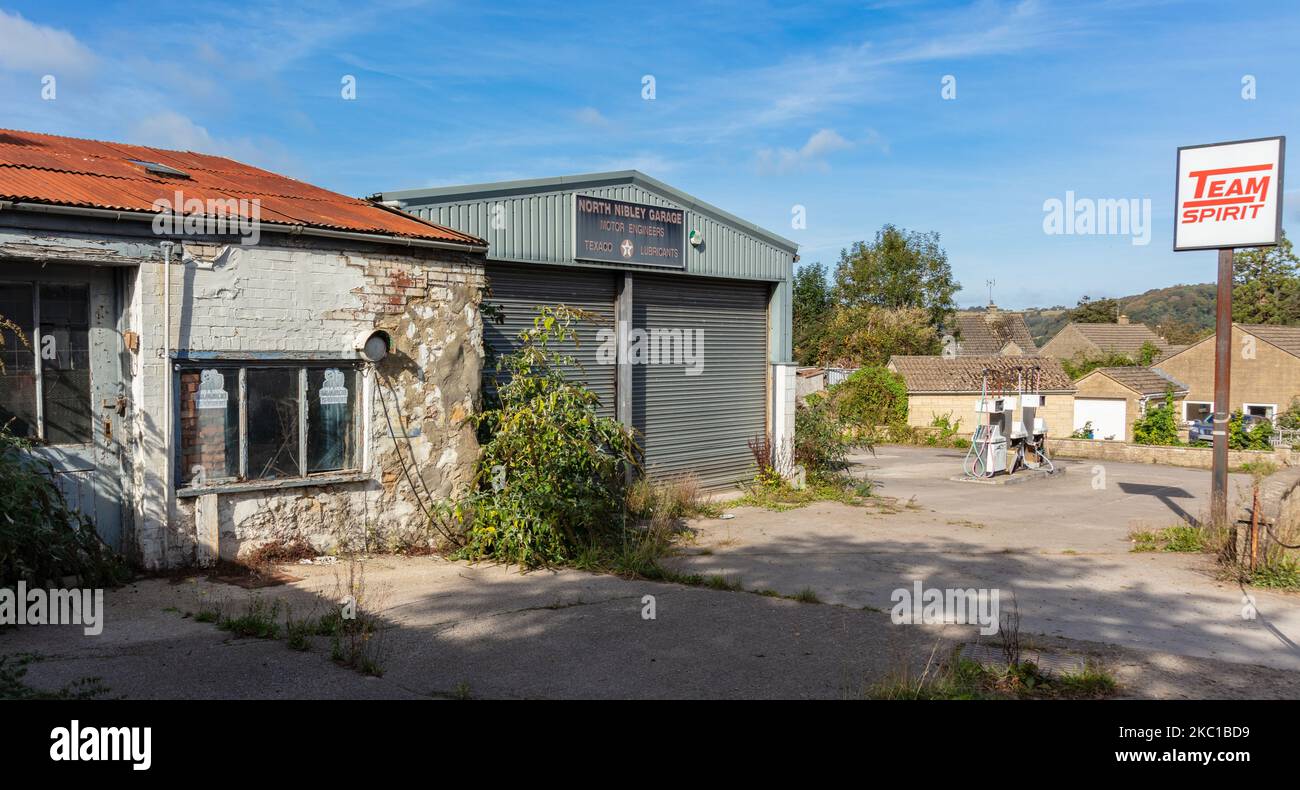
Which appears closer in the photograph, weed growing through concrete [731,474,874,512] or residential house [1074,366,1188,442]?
weed growing through concrete [731,474,874,512]

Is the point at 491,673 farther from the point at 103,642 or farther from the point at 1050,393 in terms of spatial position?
the point at 1050,393

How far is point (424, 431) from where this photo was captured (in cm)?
982

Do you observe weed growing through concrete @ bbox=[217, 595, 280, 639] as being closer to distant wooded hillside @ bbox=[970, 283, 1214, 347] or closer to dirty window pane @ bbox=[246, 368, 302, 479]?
dirty window pane @ bbox=[246, 368, 302, 479]

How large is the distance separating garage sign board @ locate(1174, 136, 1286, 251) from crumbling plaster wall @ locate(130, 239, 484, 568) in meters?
9.39

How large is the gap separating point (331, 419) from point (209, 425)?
1.20m

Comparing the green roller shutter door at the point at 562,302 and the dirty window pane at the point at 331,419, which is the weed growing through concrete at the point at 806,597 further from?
the green roller shutter door at the point at 562,302

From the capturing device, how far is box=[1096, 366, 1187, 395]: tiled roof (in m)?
34.2

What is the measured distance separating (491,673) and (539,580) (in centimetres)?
297

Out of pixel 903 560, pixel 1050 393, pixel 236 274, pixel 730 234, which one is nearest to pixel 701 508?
pixel 903 560

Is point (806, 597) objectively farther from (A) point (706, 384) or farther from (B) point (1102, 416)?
(B) point (1102, 416)

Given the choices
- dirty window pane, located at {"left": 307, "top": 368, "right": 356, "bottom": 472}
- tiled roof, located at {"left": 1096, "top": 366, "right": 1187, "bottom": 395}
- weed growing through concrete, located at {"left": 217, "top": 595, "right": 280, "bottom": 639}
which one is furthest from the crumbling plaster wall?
tiled roof, located at {"left": 1096, "top": 366, "right": 1187, "bottom": 395}

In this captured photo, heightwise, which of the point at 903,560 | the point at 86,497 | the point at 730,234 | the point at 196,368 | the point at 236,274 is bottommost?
the point at 903,560

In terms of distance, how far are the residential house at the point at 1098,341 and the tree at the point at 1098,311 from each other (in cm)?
985

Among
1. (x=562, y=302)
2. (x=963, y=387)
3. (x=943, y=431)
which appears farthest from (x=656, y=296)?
(x=963, y=387)
